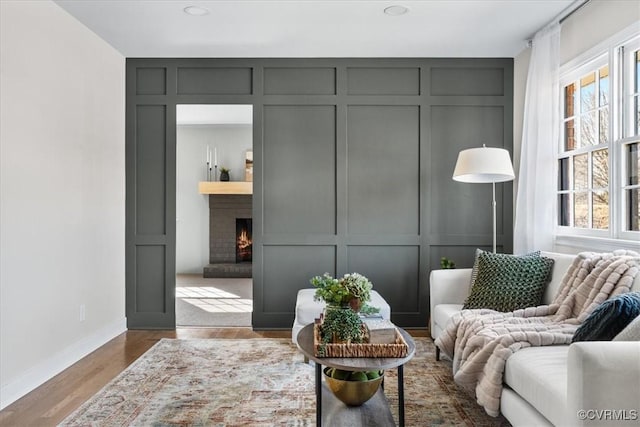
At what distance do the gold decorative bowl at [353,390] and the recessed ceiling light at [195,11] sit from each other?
8.89 ft

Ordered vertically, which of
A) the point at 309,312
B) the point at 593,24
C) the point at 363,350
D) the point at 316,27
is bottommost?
the point at 309,312

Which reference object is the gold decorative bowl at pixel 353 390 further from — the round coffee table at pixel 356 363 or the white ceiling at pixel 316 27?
the white ceiling at pixel 316 27

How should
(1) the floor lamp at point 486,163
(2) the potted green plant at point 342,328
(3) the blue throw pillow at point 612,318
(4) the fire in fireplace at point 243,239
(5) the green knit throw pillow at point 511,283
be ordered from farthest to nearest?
(4) the fire in fireplace at point 243,239 < (1) the floor lamp at point 486,163 < (5) the green knit throw pillow at point 511,283 < (2) the potted green plant at point 342,328 < (3) the blue throw pillow at point 612,318

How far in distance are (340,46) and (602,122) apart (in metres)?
2.15

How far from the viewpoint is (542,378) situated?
5.96 ft

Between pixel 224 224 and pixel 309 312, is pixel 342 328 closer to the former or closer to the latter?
pixel 309 312

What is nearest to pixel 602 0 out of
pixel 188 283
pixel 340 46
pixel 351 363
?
pixel 340 46

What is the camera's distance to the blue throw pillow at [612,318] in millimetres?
1758

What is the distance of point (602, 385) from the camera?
4.85 ft

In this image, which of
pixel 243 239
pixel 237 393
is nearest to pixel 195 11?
pixel 237 393

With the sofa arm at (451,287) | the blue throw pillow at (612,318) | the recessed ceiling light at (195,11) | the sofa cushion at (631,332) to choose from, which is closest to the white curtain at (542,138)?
the sofa arm at (451,287)

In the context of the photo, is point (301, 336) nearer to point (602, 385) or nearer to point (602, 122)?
point (602, 385)

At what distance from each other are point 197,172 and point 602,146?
240 inches

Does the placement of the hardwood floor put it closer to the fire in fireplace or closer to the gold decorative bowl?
the gold decorative bowl
